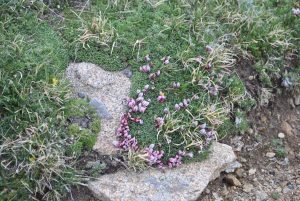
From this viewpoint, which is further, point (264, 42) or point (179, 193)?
point (264, 42)

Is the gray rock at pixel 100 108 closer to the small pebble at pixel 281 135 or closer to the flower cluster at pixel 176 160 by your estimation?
the flower cluster at pixel 176 160

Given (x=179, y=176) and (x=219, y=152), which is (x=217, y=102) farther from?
(x=179, y=176)

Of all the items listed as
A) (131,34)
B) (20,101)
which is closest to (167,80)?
(131,34)

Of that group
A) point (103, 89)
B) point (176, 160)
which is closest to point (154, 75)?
point (103, 89)

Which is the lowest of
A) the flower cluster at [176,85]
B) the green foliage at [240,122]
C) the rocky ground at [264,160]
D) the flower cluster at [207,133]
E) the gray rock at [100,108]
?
the rocky ground at [264,160]

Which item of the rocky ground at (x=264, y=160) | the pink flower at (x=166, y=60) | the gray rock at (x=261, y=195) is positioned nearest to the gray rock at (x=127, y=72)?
the pink flower at (x=166, y=60)

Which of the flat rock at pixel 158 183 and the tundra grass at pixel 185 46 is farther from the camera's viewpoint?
the tundra grass at pixel 185 46

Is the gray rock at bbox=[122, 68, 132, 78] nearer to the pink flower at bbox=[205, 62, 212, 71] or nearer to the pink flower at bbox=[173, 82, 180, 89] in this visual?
the pink flower at bbox=[173, 82, 180, 89]
